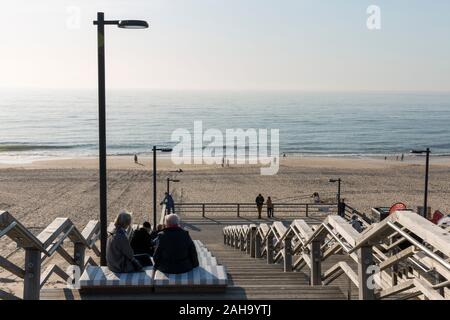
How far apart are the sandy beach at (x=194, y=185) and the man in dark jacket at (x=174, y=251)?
46.1 feet

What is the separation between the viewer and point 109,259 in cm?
580

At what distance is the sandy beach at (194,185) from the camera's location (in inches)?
1179

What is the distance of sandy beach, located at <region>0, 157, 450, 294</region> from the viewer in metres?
30.0

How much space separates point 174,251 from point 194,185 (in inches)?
1283

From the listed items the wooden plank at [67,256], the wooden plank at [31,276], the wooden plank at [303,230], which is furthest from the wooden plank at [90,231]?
the wooden plank at [303,230]

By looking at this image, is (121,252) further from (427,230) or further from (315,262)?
(427,230)

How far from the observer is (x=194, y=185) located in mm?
38219

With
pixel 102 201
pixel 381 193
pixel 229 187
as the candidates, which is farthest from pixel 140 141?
pixel 102 201

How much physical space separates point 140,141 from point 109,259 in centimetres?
7034

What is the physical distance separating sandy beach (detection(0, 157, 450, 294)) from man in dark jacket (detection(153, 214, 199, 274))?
46.1 ft

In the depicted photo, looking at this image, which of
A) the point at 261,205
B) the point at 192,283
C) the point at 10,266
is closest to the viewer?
the point at 10,266

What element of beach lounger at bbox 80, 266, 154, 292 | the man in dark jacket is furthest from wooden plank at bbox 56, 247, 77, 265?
the man in dark jacket

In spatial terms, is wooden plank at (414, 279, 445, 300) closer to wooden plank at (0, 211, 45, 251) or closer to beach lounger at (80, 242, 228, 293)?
beach lounger at (80, 242, 228, 293)

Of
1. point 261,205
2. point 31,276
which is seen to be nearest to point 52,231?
point 31,276
